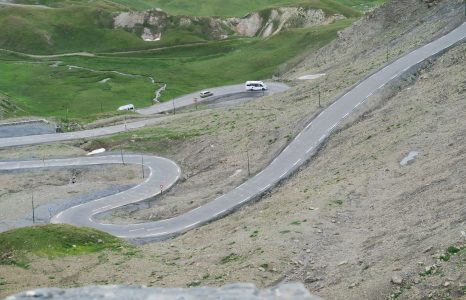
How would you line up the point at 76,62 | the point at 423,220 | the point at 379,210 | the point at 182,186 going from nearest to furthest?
the point at 423,220
the point at 379,210
the point at 182,186
the point at 76,62

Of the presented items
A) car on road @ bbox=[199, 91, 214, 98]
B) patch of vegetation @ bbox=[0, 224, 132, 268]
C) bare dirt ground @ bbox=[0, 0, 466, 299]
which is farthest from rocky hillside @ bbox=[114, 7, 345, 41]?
patch of vegetation @ bbox=[0, 224, 132, 268]

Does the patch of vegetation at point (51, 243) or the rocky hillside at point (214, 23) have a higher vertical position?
the patch of vegetation at point (51, 243)

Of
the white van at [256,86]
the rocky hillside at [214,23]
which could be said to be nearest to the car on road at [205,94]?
the white van at [256,86]

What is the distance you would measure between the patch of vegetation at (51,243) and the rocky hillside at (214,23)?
431ft

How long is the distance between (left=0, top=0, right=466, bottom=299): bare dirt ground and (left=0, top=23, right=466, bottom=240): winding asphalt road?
1.67 metres

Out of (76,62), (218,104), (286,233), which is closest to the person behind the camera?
(286,233)

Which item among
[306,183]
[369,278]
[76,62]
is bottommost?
[76,62]

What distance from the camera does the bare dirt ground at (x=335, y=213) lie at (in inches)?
1238

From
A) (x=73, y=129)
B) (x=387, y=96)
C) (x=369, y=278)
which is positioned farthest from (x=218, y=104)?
(x=369, y=278)

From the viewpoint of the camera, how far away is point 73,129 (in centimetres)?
9500

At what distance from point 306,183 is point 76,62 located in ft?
368

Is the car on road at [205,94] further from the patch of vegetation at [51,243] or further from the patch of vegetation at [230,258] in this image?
the patch of vegetation at [230,258]

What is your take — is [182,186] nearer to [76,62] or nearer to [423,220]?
[423,220]

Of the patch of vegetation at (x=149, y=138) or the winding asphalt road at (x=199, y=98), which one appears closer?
the patch of vegetation at (x=149, y=138)
